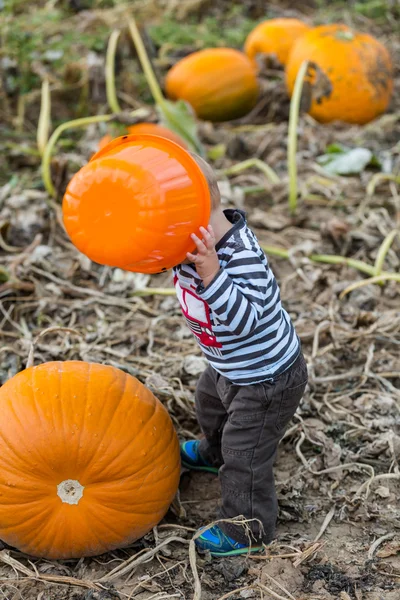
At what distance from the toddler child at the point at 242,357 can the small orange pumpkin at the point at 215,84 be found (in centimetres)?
424

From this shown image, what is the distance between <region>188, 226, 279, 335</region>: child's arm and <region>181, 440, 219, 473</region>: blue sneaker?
848mm

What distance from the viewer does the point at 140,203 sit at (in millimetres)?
2182

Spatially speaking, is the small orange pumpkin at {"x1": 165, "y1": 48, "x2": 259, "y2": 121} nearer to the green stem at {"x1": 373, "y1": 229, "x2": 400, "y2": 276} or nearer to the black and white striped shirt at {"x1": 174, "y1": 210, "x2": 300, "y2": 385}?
the green stem at {"x1": 373, "y1": 229, "x2": 400, "y2": 276}

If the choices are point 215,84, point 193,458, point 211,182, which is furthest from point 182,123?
point 211,182

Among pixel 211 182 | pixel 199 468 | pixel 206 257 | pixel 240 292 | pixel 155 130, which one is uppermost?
pixel 211 182

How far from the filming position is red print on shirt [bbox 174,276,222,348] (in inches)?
98.2

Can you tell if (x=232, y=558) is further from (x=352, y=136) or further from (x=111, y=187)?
(x=352, y=136)

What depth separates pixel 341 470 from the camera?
3035 millimetres

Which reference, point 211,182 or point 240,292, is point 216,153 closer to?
point 211,182

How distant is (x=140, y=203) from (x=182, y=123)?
338 centimetres

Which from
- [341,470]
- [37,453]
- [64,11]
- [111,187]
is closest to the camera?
[111,187]

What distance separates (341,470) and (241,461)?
1.95ft

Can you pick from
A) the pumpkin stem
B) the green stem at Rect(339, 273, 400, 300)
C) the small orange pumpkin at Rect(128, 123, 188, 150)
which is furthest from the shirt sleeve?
the small orange pumpkin at Rect(128, 123, 188, 150)

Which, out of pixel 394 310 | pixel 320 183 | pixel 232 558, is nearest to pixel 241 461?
pixel 232 558
